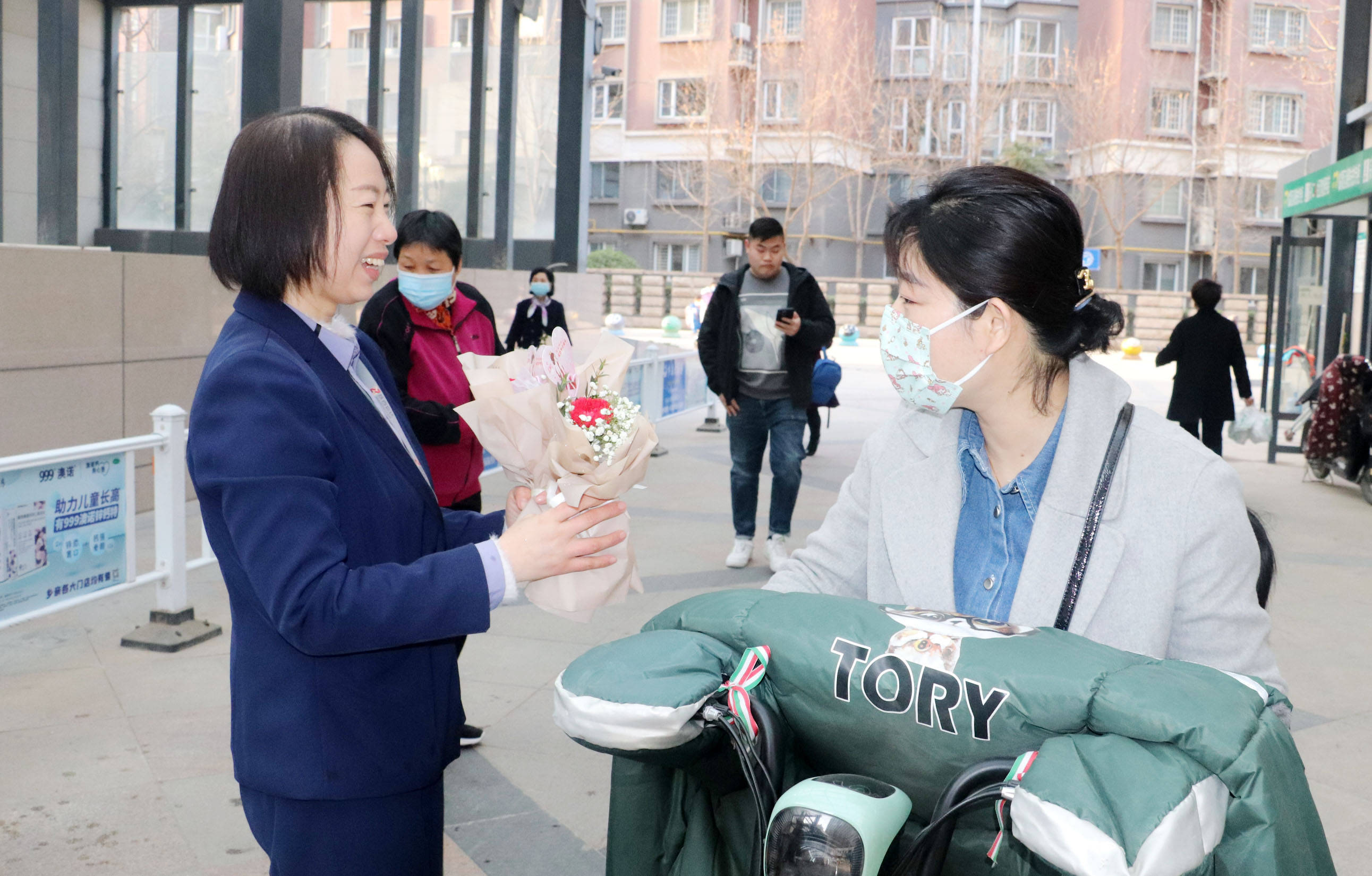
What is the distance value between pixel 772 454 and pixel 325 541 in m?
5.38

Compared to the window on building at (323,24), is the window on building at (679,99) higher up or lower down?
higher up

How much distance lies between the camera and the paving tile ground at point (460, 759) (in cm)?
341

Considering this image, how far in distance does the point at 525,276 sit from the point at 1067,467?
12450 mm

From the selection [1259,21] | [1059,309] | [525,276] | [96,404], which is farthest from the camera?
[1259,21]

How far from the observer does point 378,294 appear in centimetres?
418

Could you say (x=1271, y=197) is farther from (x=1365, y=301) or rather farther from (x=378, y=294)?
(x=378, y=294)

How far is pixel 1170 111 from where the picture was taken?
40.2 meters

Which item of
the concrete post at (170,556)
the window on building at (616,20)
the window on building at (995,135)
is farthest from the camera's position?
the window on building at (616,20)

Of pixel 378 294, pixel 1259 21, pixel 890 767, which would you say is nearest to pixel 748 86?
pixel 1259 21

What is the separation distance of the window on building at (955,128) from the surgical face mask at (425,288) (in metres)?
38.8

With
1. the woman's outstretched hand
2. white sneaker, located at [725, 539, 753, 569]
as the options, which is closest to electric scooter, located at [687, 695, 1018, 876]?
the woman's outstretched hand

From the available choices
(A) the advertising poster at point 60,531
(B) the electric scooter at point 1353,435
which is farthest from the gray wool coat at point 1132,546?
(B) the electric scooter at point 1353,435

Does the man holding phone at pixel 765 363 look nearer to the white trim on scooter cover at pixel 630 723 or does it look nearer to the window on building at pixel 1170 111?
the white trim on scooter cover at pixel 630 723

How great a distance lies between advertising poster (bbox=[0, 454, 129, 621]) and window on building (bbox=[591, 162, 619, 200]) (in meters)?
39.4
